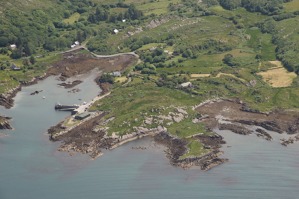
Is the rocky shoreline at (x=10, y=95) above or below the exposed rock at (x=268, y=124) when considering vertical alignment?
below

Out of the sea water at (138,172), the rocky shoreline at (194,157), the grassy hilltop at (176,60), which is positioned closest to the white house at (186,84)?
the grassy hilltop at (176,60)

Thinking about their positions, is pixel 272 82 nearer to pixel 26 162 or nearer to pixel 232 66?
pixel 232 66

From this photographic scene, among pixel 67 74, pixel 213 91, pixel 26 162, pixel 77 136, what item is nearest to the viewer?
pixel 26 162

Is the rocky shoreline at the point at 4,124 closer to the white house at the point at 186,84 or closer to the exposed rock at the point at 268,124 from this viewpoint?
the white house at the point at 186,84

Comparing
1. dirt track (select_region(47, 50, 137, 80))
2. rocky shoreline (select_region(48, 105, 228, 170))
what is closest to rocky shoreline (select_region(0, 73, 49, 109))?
dirt track (select_region(47, 50, 137, 80))

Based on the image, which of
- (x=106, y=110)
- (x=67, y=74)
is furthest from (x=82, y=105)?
(x=67, y=74)

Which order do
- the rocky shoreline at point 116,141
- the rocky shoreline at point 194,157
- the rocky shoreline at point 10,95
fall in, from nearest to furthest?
the rocky shoreline at point 194,157
the rocky shoreline at point 116,141
the rocky shoreline at point 10,95
